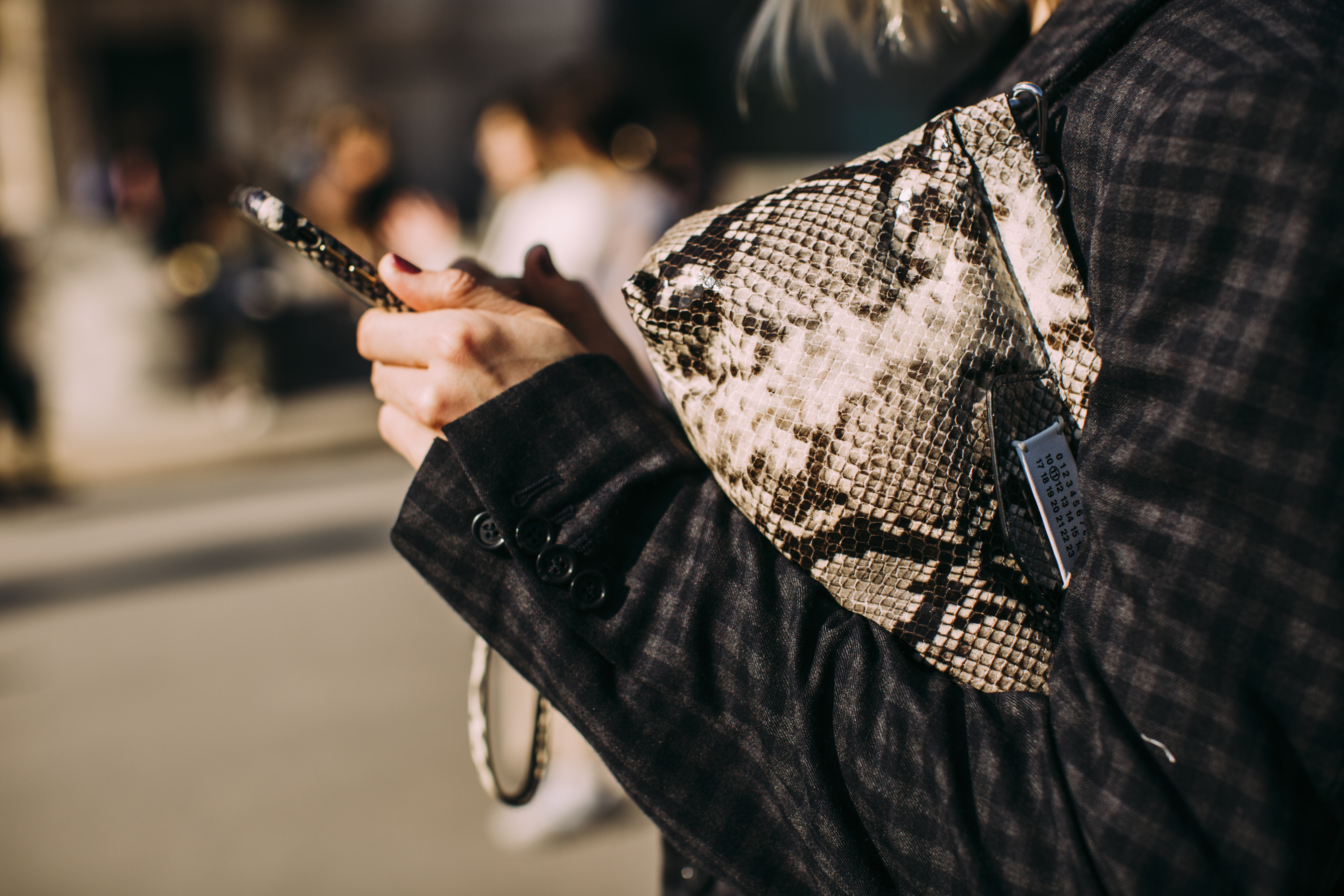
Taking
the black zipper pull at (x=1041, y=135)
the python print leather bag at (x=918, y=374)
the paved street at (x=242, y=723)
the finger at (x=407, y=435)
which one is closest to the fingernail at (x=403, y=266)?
the finger at (x=407, y=435)

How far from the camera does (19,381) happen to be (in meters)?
6.24

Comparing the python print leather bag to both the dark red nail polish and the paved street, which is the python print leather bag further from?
the paved street

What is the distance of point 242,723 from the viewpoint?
3512mm

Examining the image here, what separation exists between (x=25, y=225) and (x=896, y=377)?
446 inches

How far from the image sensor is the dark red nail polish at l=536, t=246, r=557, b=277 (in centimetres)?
106

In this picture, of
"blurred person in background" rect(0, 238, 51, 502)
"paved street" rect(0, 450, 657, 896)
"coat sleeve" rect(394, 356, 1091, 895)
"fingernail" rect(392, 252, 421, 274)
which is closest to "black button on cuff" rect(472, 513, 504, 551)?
"coat sleeve" rect(394, 356, 1091, 895)

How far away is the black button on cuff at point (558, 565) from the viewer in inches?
31.8

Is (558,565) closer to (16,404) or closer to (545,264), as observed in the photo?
(545,264)

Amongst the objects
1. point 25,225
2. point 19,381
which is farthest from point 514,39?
point 19,381

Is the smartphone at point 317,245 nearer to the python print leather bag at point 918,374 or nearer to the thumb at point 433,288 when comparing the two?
the thumb at point 433,288

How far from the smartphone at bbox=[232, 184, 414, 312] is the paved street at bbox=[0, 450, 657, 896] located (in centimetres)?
230

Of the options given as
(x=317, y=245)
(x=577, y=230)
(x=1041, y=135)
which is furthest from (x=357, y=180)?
(x=1041, y=135)

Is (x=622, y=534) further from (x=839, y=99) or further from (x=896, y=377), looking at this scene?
(x=839, y=99)

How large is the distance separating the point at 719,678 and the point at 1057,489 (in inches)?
12.1
